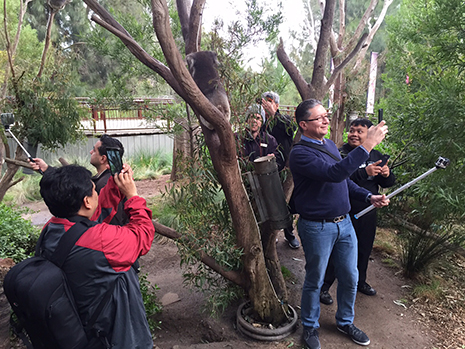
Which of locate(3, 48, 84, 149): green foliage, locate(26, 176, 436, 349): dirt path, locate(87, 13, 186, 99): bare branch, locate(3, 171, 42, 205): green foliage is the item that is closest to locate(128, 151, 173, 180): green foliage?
locate(3, 171, 42, 205): green foliage

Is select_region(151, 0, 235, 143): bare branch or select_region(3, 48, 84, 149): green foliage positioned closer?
select_region(151, 0, 235, 143): bare branch

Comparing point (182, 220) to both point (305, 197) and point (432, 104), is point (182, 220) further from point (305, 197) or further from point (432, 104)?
point (432, 104)

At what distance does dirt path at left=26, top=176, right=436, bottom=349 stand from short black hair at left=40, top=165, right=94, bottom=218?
5.51 ft

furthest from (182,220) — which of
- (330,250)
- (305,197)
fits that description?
(330,250)

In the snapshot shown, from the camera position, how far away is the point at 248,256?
2.85m

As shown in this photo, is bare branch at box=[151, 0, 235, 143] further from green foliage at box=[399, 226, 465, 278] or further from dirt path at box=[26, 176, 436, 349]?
green foliage at box=[399, 226, 465, 278]

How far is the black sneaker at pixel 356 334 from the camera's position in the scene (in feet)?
9.19

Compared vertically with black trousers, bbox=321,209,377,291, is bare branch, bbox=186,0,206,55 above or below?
above

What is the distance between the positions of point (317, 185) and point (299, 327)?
1.26 metres

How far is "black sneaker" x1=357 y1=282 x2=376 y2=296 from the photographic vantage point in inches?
142

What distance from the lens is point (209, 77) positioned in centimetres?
252

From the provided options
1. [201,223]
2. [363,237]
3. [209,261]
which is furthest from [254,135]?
[363,237]

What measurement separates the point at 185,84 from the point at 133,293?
1.22 metres

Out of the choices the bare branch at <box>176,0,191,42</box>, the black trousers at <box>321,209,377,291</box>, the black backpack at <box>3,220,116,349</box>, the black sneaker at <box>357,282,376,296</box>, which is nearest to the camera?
the black backpack at <box>3,220,116,349</box>
